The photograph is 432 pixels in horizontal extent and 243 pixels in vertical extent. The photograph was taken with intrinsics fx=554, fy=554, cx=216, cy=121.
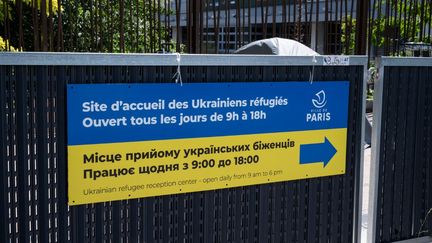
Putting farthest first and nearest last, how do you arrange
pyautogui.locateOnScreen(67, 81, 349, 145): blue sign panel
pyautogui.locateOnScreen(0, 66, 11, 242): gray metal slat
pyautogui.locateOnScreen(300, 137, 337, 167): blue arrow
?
pyautogui.locateOnScreen(300, 137, 337, 167): blue arrow < pyautogui.locateOnScreen(67, 81, 349, 145): blue sign panel < pyautogui.locateOnScreen(0, 66, 11, 242): gray metal slat

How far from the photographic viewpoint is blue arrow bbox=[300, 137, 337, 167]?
4.21 metres

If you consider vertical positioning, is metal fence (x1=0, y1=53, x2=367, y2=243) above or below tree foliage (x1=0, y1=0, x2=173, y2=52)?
below

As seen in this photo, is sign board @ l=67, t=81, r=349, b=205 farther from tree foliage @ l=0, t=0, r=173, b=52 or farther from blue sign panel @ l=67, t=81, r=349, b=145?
tree foliage @ l=0, t=0, r=173, b=52

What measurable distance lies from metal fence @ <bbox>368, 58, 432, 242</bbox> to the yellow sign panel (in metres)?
0.50

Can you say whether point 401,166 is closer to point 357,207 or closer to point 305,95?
point 357,207

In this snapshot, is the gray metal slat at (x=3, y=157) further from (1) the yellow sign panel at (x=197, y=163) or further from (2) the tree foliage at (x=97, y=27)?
(2) the tree foliage at (x=97, y=27)

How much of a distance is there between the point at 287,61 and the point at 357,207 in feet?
4.69

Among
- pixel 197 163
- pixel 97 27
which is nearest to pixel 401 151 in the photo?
pixel 197 163

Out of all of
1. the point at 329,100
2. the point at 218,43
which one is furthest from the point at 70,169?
the point at 329,100

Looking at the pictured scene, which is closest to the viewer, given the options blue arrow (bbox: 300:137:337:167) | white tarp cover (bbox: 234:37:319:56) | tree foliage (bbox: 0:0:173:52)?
tree foliage (bbox: 0:0:173:52)

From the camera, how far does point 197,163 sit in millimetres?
3797

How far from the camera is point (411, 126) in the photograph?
4832 mm

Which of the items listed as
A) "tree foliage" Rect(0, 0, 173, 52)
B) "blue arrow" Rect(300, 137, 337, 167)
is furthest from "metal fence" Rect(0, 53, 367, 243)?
"tree foliage" Rect(0, 0, 173, 52)

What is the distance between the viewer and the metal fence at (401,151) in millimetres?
4672
